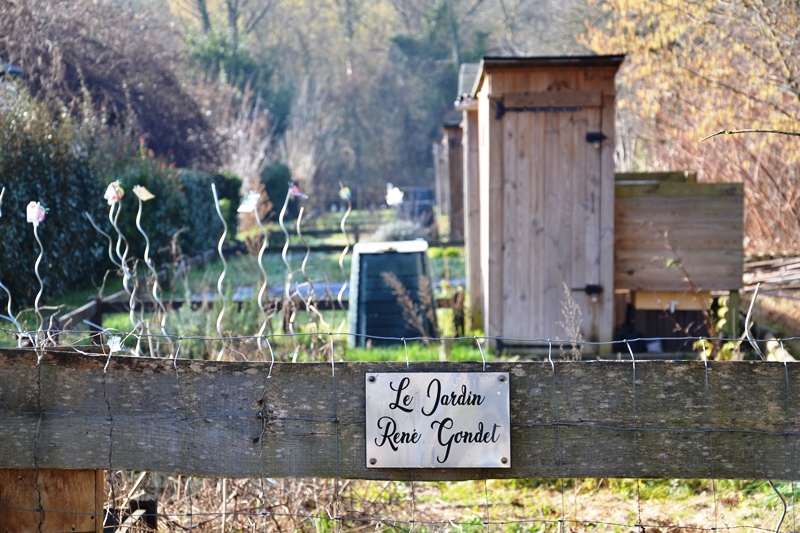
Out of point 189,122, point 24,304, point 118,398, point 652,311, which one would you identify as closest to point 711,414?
point 118,398

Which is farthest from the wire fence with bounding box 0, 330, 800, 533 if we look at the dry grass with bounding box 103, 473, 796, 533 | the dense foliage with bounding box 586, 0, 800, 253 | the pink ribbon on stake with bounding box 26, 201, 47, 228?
the dense foliage with bounding box 586, 0, 800, 253

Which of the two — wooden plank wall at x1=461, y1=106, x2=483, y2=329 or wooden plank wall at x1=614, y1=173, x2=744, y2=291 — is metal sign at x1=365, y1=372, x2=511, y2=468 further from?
wooden plank wall at x1=461, y1=106, x2=483, y2=329

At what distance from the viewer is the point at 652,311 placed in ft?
28.8

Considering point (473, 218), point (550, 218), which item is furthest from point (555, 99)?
point (473, 218)

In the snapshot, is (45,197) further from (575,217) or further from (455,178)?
(455,178)

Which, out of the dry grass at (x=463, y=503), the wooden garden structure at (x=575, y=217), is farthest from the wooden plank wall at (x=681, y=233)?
the dry grass at (x=463, y=503)

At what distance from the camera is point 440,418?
269 cm

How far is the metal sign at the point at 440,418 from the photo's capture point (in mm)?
2684

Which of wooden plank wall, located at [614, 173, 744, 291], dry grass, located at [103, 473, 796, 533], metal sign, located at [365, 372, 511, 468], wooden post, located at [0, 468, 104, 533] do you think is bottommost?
dry grass, located at [103, 473, 796, 533]

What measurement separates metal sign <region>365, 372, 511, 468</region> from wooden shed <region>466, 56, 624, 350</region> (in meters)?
5.12

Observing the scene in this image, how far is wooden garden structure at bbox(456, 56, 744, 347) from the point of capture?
7.75 metres

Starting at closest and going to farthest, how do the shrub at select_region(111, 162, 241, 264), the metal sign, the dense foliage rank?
1. the metal sign
2. the dense foliage
3. the shrub at select_region(111, 162, 241, 264)

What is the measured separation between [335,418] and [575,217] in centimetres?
547

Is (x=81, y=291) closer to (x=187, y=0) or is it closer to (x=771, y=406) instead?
(x=771, y=406)
